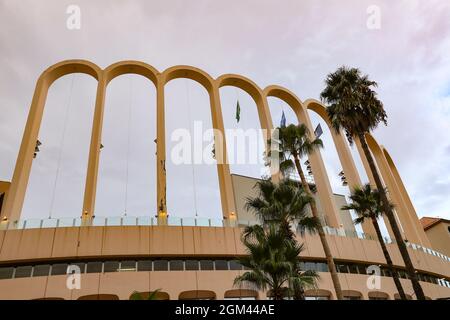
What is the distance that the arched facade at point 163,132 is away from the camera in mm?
29234

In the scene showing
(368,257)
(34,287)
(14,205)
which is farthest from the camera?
(368,257)

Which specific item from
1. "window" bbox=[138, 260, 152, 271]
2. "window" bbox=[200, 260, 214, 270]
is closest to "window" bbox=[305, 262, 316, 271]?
"window" bbox=[200, 260, 214, 270]

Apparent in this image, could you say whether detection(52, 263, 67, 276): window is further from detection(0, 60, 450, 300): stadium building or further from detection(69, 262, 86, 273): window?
detection(69, 262, 86, 273): window

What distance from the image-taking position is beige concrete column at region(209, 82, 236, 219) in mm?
31141

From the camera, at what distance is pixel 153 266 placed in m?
25.8

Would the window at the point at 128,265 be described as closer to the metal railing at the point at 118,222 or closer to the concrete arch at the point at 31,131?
the metal railing at the point at 118,222

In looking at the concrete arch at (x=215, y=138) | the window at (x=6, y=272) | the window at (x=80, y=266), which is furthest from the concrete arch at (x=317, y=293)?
the window at (x=6, y=272)

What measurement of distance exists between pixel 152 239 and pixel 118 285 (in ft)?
12.8

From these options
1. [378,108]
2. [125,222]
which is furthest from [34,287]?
[378,108]

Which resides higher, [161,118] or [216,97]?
[216,97]

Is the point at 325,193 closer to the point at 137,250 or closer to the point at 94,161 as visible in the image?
the point at 137,250

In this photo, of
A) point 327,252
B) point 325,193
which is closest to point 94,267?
point 327,252

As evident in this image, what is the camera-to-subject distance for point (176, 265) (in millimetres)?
26219
